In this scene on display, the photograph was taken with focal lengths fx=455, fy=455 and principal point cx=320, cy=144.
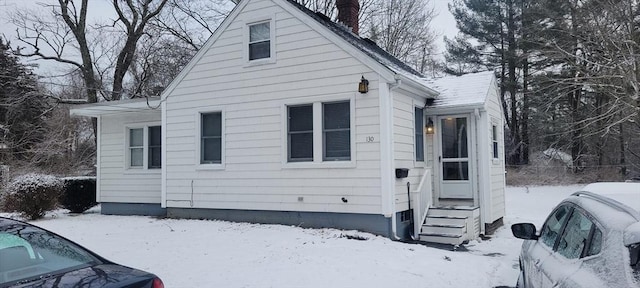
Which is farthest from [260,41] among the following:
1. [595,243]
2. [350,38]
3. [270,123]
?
[595,243]

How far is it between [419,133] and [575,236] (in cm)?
743

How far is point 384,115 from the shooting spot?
8.79 metres

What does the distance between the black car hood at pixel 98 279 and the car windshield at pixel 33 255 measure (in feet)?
0.31

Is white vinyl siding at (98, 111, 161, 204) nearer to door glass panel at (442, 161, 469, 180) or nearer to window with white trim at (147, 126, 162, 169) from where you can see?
window with white trim at (147, 126, 162, 169)

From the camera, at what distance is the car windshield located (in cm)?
301

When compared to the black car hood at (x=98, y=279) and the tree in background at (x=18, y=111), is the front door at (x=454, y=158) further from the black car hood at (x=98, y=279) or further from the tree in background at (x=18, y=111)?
the tree in background at (x=18, y=111)

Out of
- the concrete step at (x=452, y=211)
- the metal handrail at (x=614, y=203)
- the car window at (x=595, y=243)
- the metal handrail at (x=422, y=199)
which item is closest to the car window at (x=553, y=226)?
the metal handrail at (x=614, y=203)

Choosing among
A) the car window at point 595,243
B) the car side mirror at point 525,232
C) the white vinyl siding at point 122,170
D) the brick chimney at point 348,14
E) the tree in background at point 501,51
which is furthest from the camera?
the tree in background at point 501,51

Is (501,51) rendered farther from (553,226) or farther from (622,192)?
(622,192)

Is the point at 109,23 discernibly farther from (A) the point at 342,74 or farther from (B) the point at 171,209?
(A) the point at 342,74

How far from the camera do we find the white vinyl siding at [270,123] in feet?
29.8

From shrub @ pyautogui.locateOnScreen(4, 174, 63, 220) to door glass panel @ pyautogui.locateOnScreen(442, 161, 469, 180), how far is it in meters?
10.2

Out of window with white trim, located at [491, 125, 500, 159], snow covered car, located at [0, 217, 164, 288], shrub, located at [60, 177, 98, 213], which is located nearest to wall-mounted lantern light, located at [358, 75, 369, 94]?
window with white trim, located at [491, 125, 500, 159]

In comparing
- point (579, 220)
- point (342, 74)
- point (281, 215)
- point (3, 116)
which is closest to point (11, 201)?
point (281, 215)
